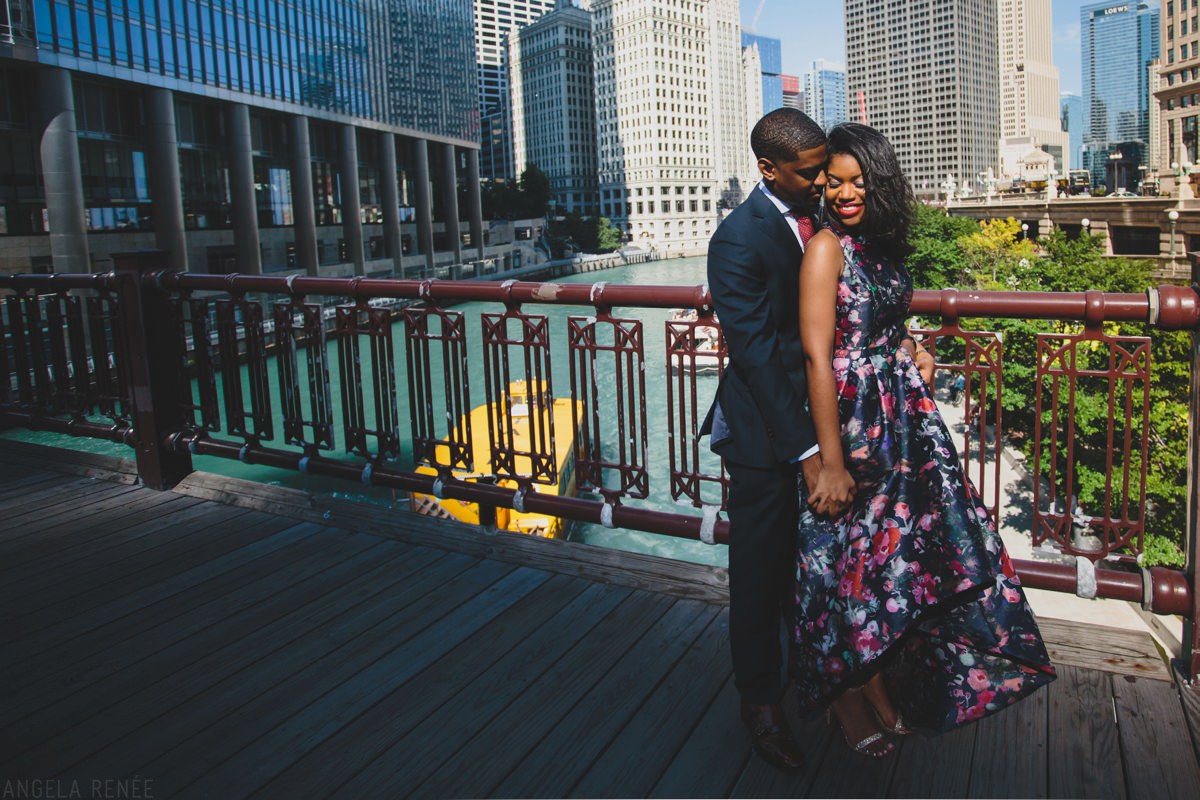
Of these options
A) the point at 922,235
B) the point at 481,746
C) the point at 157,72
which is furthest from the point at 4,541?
the point at 922,235

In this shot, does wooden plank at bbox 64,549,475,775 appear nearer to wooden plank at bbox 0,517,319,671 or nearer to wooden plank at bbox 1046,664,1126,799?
wooden plank at bbox 0,517,319,671

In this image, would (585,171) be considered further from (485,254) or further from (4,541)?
(4,541)

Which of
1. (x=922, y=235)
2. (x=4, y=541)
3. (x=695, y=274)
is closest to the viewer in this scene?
(x=4, y=541)

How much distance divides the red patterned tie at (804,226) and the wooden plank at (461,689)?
6.22 feet

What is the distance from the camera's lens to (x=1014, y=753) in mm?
2889

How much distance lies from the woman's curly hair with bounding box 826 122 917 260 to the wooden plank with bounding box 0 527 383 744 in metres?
3.05

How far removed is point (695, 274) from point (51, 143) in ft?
271

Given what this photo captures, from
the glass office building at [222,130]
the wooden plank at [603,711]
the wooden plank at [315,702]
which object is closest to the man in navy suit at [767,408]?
the wooden plank at [603,711]

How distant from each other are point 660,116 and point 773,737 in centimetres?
15224

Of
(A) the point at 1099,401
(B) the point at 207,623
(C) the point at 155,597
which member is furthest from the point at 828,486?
(A) the point at 1099,401

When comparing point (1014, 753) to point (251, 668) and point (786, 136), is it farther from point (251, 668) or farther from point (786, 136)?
point (251, 668)

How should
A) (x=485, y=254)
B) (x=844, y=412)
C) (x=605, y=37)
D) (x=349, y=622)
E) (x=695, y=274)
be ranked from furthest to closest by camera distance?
(x=605, y=37) → (x=695, y=274) → (x=485, y=254) → (x=349, y=622) → (x=844, y=412)

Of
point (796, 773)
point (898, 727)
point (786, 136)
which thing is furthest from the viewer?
point (898, 727)

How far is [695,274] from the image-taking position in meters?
112
